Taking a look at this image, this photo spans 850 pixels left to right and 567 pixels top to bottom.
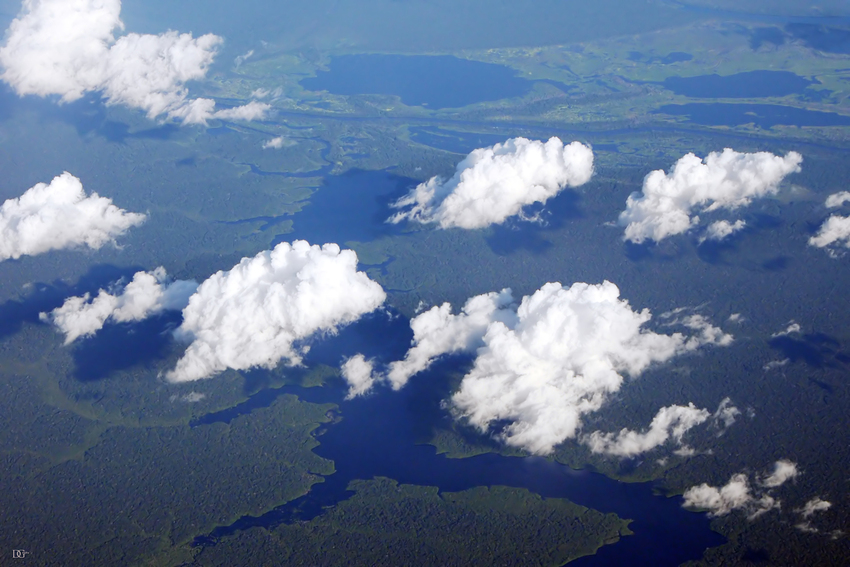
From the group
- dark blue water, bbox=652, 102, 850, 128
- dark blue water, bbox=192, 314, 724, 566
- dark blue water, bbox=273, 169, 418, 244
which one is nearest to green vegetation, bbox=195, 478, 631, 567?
dark blue water, bbox=192, 314, 724, 566

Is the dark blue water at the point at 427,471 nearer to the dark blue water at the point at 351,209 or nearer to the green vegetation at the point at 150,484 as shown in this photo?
the green vegetation at the point at 150,484

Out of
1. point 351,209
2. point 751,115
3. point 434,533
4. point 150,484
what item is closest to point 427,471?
point 434,533

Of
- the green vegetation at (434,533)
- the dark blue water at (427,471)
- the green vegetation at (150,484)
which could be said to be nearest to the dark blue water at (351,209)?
the dark blue water at (427,471)

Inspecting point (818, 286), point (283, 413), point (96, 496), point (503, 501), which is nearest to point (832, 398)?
point (818, 286)

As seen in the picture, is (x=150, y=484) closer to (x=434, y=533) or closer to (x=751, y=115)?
(x=434, y=533)

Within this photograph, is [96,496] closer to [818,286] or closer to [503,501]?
[503,501]

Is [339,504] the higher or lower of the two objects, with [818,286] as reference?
lower
